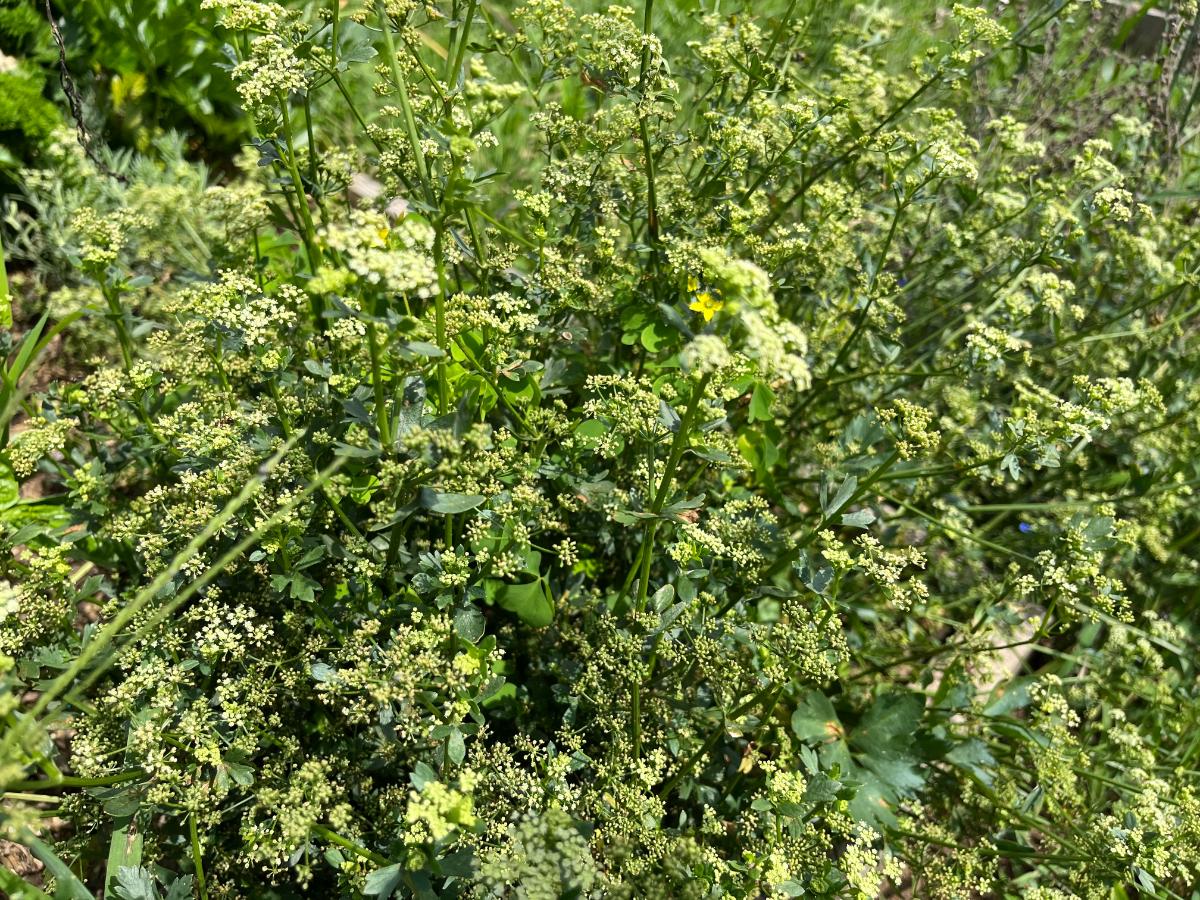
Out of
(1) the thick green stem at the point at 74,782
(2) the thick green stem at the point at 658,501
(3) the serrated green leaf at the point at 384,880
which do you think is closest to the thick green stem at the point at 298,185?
(2) the thick green stem at the point at 658,501

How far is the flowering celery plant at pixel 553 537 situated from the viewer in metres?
1.84

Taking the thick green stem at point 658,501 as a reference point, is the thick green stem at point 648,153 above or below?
above

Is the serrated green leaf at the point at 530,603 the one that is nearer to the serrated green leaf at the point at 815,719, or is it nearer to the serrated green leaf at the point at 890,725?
the serrated green leaf at the point at 815,719

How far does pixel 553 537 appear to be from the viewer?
2.60 m

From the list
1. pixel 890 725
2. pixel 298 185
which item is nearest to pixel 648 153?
pixel 298 185

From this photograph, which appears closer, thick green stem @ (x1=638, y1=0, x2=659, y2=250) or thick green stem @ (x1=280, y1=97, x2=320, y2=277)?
thick green stem @ (x1=280, y1=97, x2=320, y2=277)

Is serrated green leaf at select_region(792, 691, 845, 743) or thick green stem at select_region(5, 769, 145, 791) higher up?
thick green stem at select_region(5, 769, 145, 791)

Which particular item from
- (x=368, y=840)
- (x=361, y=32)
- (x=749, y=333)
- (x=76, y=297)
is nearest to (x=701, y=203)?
(x=361, y=32)

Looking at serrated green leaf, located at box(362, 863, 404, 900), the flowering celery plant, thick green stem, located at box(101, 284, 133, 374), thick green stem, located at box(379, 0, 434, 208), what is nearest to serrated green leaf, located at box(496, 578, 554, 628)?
the flowering celery plant

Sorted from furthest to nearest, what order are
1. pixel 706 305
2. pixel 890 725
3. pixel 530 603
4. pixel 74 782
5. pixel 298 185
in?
pixel 890 725 → pixel 706 305 → pixel 530 603 → pixel 298 185 → pixel 74 782

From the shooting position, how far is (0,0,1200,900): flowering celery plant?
6.03 ft

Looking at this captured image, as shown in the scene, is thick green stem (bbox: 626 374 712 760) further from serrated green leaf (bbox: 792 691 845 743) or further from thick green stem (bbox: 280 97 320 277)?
thick green stem (bbox: 280 97 320 277)

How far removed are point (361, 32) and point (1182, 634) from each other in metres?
3.49

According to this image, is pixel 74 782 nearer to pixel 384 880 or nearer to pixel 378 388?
pixel 384 880
